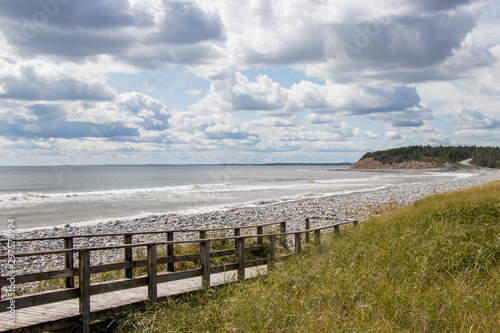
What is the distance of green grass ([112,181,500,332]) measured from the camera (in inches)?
238

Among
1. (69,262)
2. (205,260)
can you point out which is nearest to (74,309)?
(69,262)

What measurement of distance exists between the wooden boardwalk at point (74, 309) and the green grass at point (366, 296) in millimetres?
247

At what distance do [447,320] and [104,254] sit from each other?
14886mm

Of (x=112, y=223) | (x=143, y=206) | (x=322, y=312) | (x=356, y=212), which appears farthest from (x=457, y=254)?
(x=143, y=206)

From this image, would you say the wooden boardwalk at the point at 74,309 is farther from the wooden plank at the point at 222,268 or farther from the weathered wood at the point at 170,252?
the weathered wood at the point at 170,252

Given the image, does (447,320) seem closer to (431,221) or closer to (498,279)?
(498,279)

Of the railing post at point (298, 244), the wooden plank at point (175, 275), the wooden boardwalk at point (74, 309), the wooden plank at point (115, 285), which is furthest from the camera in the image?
the railing post at point (298, 244)

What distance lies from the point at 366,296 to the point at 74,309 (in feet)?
16.3

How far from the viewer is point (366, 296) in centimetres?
689

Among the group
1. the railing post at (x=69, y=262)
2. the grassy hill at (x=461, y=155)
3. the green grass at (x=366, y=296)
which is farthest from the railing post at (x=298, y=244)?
the grassy hill at (x=461, y=155)

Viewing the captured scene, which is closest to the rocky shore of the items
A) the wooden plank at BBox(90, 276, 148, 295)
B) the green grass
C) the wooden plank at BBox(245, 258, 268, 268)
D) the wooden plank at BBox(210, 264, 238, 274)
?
the wooden plank at BBox(245, 258, 268, 268)

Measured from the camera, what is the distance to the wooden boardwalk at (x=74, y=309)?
20.4 ft

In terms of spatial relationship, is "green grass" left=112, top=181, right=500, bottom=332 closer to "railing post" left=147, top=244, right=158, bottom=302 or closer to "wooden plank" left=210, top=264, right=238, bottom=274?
"railing post" left=147, top=244, right=158, bottom=302

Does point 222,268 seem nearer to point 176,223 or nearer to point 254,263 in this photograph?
point 254,263
